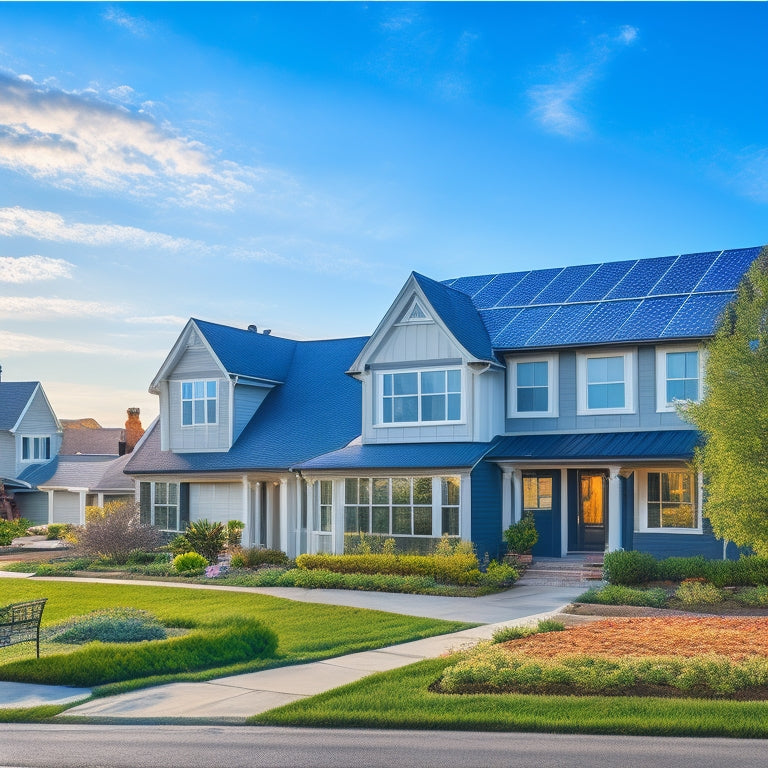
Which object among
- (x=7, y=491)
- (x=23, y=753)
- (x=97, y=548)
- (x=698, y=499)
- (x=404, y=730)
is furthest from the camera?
(x=7, y=491)

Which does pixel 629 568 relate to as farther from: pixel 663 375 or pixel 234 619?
A: pixel 234 619

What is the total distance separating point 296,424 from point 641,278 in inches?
474

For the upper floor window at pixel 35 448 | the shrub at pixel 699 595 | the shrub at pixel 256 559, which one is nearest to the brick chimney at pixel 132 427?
the upper floor window at pixel 35 448

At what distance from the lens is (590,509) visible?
90.7 ft

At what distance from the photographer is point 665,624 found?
54.1ft

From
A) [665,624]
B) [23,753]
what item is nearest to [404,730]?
[23,753]

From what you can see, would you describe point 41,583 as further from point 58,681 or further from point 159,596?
point 58,681

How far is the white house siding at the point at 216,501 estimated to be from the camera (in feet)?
109

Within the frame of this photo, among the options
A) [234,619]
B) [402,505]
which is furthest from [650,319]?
[234,619]

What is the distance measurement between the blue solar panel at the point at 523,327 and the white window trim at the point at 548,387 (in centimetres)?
48

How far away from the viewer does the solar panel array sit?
26438 mm

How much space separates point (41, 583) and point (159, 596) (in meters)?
5.15

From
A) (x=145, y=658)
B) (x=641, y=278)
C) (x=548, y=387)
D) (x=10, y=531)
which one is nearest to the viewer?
(x=145, y=658)

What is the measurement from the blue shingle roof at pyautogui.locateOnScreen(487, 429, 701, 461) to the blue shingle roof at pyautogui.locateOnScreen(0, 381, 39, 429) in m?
33.3
